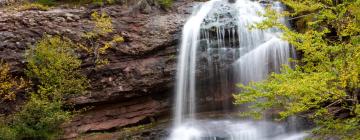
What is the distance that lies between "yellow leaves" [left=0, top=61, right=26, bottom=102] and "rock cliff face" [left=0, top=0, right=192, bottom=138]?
43 centimetres

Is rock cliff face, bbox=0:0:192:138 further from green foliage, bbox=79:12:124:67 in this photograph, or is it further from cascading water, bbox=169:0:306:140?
cascading water, bbox=169:0:306:140

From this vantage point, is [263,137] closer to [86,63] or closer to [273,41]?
[273,41]

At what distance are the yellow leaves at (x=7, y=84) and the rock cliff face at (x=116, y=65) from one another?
0.43 m

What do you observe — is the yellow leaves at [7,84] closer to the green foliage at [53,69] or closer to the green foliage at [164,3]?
the green foliage at [53,69]

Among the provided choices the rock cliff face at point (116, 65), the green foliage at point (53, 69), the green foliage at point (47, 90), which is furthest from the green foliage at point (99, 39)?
the green foliage at point (53, 69)

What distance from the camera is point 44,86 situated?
55.6ft

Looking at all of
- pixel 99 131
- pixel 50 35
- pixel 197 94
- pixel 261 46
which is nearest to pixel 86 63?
pixel 50 35

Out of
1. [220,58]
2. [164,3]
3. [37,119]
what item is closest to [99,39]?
[164,3]

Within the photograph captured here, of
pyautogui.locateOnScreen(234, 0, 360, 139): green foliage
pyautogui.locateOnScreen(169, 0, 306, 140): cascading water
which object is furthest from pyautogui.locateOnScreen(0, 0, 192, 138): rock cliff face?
pyautogui.locateOnScreen(234, 0, 360, 139): green foliage

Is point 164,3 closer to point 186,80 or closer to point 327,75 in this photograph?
point 186,80

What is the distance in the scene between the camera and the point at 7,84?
51.9ft

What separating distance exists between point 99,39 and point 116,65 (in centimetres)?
162

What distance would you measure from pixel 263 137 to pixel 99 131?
24.6 ft

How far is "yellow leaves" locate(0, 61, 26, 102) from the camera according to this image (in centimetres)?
1563
